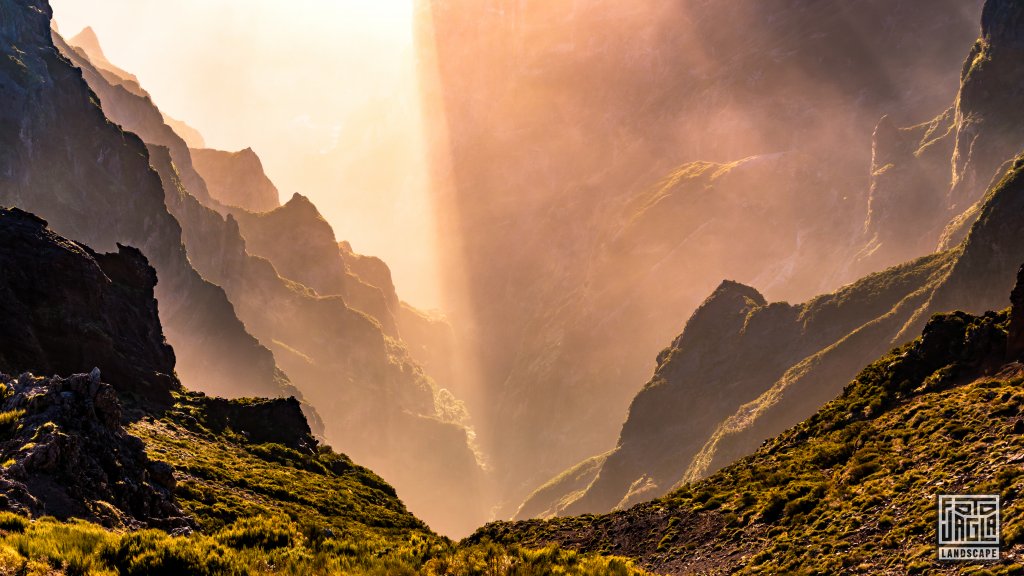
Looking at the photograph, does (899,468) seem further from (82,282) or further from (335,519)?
(82,282)

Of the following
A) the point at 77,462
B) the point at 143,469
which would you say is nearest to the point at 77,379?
the point at 143,469

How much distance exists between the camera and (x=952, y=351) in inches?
2069

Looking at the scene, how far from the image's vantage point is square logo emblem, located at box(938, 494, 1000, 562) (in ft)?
89.1

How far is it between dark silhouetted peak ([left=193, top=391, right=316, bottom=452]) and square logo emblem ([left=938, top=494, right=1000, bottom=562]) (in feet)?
218

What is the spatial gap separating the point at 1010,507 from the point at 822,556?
8.50 m

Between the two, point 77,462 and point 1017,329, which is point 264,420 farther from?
point 1017,329

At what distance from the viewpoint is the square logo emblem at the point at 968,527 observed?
27156 millimetres

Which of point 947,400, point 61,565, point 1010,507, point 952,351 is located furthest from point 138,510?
point 952,351

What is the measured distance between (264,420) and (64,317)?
2473 centimetres

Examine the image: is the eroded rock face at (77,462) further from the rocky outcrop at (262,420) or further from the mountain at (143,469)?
the rocky outcrop at (262,420)

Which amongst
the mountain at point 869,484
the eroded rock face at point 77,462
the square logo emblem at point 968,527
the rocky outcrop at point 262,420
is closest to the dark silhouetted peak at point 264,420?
the rocky outcrop at point 262,420

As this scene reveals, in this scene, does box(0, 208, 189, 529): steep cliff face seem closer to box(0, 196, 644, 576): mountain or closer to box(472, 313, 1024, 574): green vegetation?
box(0, 196, 644, 576): mountain

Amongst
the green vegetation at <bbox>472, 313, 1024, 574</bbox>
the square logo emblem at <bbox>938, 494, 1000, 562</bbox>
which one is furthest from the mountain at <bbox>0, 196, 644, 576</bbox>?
the square logo emblem at <bbox>938, 494, 1000, 562</bbox>

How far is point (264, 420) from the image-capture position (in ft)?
270
